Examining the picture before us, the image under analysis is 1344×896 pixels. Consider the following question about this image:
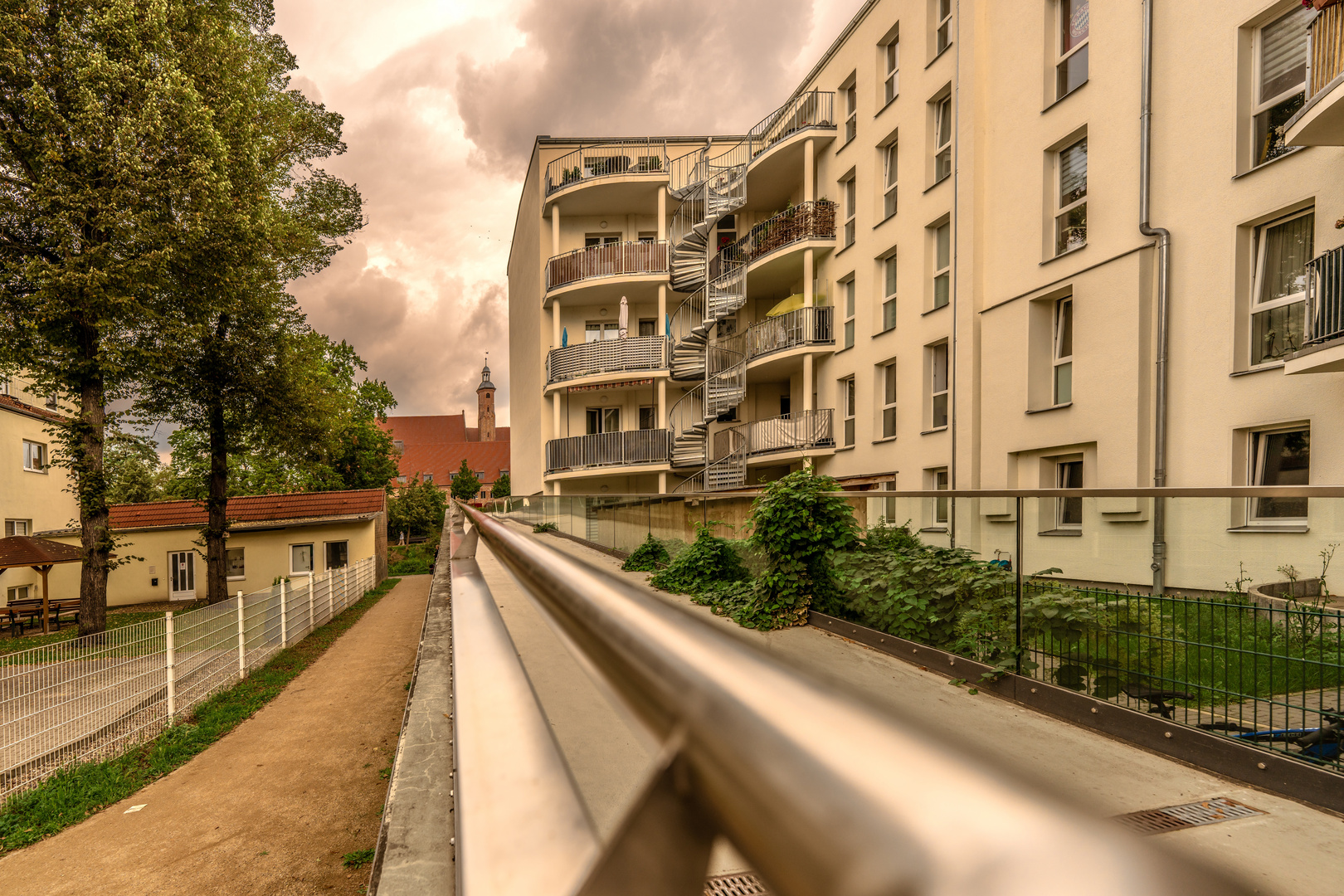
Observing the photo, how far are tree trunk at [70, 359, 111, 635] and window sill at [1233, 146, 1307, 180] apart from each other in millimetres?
20401

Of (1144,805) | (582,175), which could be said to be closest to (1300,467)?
(1144,805)

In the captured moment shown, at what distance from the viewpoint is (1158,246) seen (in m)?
9.28

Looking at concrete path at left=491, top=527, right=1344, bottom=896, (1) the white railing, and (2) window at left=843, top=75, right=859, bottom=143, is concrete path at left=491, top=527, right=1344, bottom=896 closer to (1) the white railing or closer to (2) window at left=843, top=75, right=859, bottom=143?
(1) the white railing

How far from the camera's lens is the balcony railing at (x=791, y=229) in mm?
18328

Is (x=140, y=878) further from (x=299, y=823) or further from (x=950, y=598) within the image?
(x=950, y=598)

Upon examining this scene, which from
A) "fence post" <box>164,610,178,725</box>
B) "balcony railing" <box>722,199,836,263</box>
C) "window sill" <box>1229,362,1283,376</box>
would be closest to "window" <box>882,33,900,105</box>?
"balcony railing" <box>722,199,836,263</box>

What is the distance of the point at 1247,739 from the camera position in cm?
400

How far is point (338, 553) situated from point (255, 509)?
371cm

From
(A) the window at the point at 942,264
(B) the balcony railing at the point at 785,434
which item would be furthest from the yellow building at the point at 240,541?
(A) the window at the point at 942,264

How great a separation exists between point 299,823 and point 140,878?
50.7 inches

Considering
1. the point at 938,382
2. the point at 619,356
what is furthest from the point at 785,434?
the point at 619,356

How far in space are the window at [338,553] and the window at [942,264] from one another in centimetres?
2587

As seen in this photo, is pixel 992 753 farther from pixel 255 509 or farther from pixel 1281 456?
pixel 255 509

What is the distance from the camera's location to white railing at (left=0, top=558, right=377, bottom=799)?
704 cm
